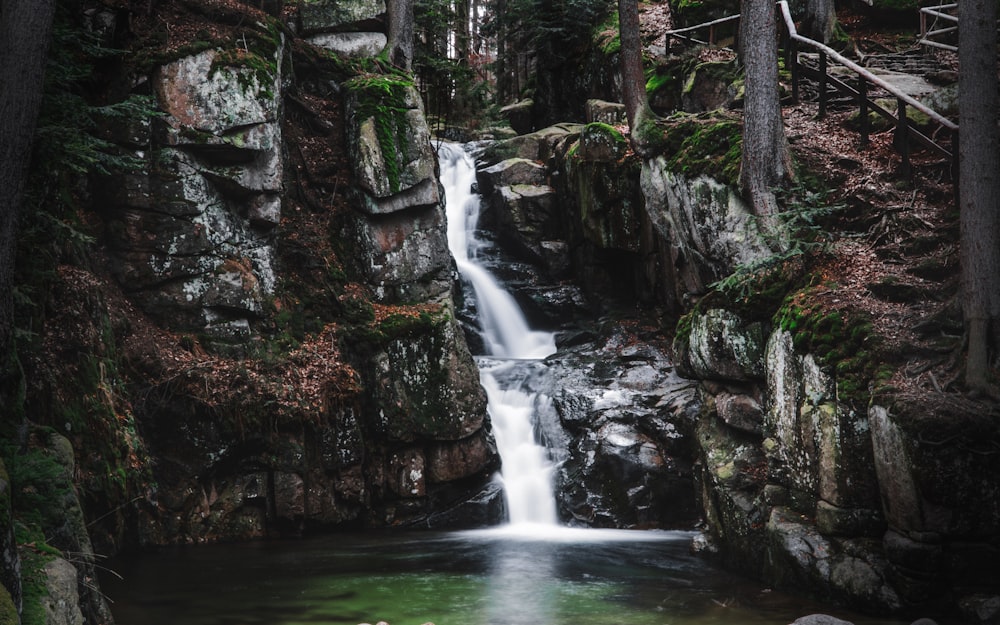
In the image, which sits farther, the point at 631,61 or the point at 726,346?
the point at 631,61

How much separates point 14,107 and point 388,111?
9.46 m

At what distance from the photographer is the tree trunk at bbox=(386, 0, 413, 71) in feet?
58.3

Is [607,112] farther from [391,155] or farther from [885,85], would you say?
[885,85]

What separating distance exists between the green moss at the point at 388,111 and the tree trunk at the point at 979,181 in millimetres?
9619

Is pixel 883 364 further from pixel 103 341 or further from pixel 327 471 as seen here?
pixel 103 341

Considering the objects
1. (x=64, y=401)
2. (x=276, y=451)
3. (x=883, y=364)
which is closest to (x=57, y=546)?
(x=64, y=401)

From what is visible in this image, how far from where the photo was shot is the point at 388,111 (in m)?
15.0

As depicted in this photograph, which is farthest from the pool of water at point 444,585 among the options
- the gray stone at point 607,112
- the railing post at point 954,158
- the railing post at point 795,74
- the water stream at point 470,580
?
the gray stone at point 607,112

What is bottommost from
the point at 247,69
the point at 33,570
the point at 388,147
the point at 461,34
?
the point at 33,570

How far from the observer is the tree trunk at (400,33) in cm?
1778

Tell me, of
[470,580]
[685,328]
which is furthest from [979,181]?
[470,580]

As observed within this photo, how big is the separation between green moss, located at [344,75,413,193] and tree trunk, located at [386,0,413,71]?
8.42ft

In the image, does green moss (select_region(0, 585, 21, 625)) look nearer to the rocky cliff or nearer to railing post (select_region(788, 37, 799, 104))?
the rocky cliff

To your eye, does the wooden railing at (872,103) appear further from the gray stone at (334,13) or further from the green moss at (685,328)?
the gray stone at (334,13)
